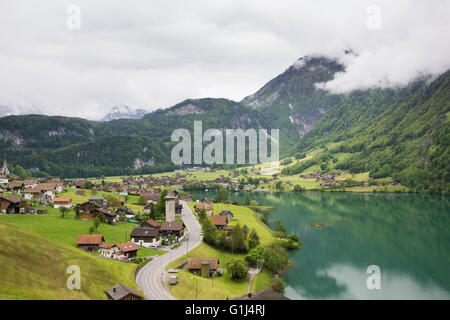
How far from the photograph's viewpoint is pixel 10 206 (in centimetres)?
5869

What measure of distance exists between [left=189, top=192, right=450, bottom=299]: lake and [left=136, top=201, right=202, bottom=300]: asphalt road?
16358 millimetres

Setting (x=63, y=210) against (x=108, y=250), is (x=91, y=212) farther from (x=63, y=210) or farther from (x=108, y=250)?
(x=108, y=250)

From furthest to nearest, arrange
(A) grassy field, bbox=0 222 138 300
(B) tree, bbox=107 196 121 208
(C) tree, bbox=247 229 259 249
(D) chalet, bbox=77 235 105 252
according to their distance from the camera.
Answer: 1. (B) tree, bbox=107 196 121 208
2. (C) tree, bbox=247 229 259 249
3. (D) chalet, bbox=77 235 105 252
4. (A) grassy field, bbox=0 222 138 300

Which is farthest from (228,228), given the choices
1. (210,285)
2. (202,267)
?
(210,285)

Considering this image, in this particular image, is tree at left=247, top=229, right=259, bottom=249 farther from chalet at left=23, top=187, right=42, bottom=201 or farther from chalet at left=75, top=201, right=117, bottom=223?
chalet at left=23, top=187, right=42, bottom=201

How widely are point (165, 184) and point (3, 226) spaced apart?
138m

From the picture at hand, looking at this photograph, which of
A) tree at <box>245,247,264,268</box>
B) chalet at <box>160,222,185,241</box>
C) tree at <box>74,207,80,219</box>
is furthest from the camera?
tree at <box>74,207,80,219</box>

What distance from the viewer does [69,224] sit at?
5812 centimetres

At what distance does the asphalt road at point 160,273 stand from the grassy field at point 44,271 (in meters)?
1.57

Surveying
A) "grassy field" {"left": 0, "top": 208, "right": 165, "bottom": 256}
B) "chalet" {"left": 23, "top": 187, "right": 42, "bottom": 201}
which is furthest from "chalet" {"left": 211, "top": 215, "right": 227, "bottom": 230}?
"chalet" {"left": 23, "top": 187, "right": 42, "bottom": 201}

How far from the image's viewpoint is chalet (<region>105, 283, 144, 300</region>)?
3225 centimetres

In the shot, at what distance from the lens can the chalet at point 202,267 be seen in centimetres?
4697

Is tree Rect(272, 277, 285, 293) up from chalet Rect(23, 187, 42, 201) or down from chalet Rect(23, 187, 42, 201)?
down
